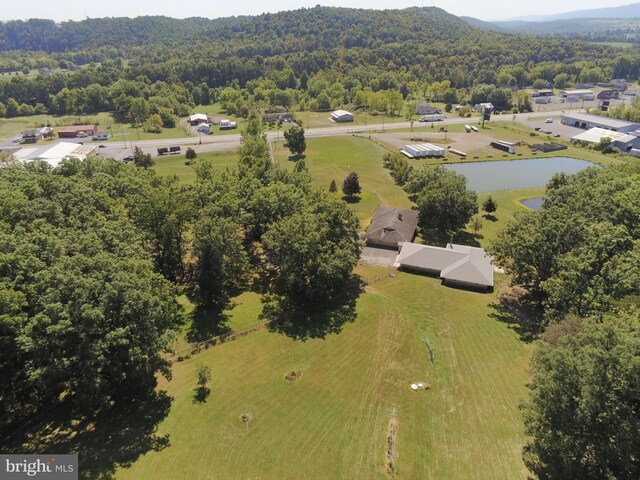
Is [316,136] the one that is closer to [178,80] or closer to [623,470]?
[178,80]

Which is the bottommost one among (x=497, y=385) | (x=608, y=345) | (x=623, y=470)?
(x=497, y=385)

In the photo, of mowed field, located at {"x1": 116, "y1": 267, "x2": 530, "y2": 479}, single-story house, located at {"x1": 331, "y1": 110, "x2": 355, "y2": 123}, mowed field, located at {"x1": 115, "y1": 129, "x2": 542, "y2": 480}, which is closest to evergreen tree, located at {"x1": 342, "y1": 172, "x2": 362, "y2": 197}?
mowed field, located at {"x1": 115, "y1": 129, "x2": 542, "y2": 480}

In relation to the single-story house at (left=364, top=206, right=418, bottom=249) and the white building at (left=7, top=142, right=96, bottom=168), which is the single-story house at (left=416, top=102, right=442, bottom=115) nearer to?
the single-story house at (left=364, top=206, right=418, bottom=249)

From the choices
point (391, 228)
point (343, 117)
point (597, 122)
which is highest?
point (343, 117)

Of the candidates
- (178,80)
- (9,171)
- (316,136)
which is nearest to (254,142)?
(316,136)

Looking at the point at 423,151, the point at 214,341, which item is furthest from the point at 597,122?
the point at 214,341

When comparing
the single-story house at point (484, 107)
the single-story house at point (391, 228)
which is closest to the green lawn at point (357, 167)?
the single-story house at point (391, 228)

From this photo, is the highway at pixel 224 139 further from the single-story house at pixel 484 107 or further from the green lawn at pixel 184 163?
the green lawn at pixel 184 163

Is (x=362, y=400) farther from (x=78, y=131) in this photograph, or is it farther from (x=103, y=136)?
(x=78, y=131)
